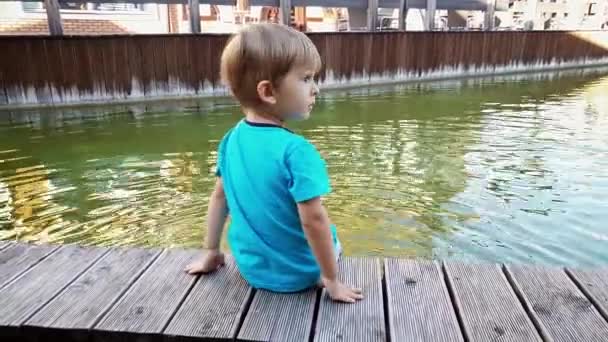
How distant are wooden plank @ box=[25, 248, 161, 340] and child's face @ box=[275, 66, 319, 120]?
36.1 inches

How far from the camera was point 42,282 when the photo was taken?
1969 mm

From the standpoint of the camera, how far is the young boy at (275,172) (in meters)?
1.56

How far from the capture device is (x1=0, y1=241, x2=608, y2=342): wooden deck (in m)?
1.64

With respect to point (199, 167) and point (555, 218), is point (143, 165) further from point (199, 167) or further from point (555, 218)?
point (555, 218)

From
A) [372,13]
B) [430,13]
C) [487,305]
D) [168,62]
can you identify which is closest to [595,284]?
[487,305]

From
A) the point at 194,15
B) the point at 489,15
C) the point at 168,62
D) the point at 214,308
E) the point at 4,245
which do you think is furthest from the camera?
the point at 489,15

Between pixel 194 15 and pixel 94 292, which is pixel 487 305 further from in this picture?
pixel 194 15

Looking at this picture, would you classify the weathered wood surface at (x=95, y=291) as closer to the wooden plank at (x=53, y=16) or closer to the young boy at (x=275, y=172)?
the young boy at (x=275, y=172)

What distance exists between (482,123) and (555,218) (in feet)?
13.5

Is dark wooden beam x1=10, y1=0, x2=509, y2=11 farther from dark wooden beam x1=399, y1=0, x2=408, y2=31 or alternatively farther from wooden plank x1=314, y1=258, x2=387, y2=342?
wooden plank x1=314, y1=258, x2=387, y2=342

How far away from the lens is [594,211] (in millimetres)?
4406

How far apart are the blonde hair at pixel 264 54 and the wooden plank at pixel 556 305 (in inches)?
44.4

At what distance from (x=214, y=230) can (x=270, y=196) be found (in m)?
0.42

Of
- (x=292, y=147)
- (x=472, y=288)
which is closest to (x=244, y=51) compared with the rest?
(x=292, y=147)
